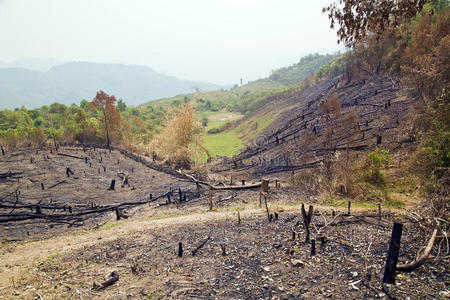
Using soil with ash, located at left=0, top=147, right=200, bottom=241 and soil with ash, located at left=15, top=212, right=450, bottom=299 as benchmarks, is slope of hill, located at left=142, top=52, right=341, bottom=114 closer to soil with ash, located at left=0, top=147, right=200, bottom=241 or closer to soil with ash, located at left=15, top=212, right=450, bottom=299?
soil with ash, located at left=0, top=147, right=200, bottom=241

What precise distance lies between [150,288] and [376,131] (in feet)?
74.1

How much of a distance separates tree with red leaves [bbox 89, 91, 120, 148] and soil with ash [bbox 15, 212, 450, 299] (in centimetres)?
3339

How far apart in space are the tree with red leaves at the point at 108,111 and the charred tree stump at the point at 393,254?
39936mm

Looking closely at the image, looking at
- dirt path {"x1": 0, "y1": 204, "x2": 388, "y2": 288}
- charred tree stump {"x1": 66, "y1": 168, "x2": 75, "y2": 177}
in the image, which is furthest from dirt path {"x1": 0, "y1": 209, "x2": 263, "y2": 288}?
charred tree stump {"x1": 66, "y1": 168, "x2": 75, "y2": 177}

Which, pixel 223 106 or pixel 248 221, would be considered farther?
pixel 223 106

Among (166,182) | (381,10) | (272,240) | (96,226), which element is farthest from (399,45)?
(96,226)

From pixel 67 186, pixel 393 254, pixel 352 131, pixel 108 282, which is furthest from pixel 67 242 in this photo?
pixel 352 131

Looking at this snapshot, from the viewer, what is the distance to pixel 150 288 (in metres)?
6.32

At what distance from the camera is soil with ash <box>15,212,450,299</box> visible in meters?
5.77

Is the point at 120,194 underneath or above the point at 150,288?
underneath

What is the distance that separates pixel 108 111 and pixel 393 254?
40924 millimetres

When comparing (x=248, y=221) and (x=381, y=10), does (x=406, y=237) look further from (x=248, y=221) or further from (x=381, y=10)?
(x=381, y=10)

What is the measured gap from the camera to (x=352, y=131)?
78.3 feet

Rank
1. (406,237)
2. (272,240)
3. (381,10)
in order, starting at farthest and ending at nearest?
(381,10), (272,240), (406,237)
